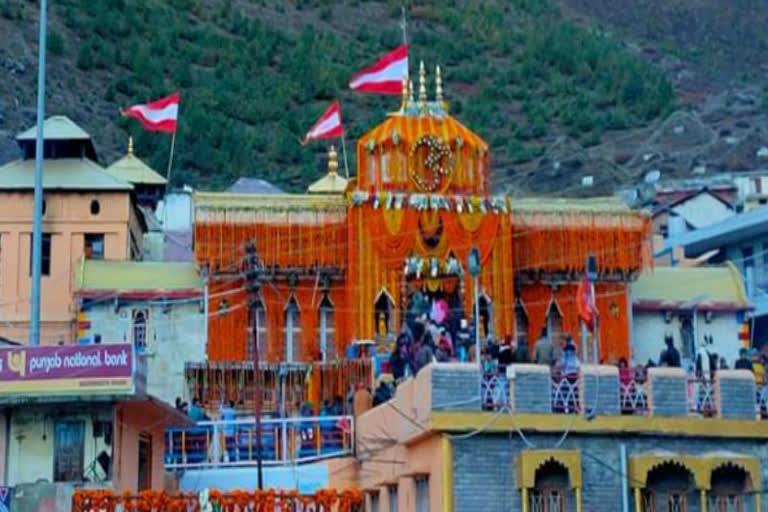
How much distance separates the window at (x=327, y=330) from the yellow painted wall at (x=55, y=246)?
6176mm

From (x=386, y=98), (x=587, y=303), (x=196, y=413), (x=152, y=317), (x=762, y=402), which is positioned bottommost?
(x=762, y=402)

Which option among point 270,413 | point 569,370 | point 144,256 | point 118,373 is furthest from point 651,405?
point 144,256

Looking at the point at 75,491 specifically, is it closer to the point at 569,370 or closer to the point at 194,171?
the point at 569,370

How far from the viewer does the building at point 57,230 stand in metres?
43.8

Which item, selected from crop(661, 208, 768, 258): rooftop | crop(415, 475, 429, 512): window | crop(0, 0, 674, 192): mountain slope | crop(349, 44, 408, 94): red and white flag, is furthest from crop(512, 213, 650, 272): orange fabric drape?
crop(0, 0, 674, 192): mountain slope

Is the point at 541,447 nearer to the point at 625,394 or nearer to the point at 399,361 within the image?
the point at 625,394

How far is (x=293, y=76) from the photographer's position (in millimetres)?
120312

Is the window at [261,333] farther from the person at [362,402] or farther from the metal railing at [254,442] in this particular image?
the person at [362,402]

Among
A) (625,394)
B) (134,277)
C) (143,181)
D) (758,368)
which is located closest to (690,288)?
(758,368)

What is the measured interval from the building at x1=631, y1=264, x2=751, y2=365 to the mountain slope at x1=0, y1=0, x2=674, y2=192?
43.9m

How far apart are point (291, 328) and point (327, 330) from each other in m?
0.83

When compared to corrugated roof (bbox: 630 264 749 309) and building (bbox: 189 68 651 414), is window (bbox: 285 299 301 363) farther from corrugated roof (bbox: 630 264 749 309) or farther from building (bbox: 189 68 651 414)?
corrugated roof (bbox: 630 264 749 309)

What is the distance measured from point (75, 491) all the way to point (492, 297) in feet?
48.0

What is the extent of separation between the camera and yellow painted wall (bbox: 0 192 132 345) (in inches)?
1720
